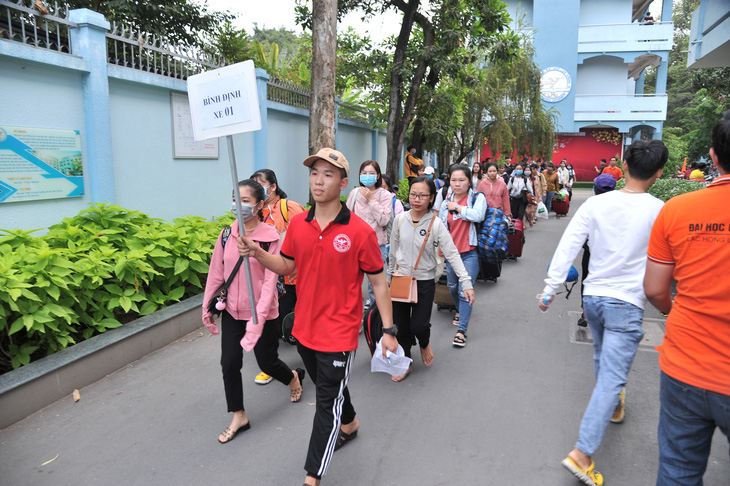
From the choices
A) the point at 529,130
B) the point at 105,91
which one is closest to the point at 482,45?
the point at 105,91

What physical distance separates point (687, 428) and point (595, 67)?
37271 millimetres

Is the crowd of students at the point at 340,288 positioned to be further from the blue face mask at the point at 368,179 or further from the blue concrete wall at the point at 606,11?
the blue concrete wall at the point at 606,11

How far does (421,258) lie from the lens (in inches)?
172

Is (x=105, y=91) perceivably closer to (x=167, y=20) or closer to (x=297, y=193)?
(x=297, y=193)

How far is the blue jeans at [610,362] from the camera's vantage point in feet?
9.36

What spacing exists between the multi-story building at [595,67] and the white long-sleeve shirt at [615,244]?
31.7m

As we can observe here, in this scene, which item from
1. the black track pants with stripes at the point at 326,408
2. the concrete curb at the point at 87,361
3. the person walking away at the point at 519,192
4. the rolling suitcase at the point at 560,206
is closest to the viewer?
the black track pants with stripes at the point at 326,408

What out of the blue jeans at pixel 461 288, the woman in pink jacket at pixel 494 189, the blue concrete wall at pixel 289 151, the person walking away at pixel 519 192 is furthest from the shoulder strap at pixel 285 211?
the person walking away at pixel 519 192

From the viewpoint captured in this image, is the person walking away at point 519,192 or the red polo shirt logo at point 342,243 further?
the person walking away at point 519,192

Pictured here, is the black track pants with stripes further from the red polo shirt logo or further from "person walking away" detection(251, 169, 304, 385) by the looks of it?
"person walking away" detection(251, 169, 304, 385)

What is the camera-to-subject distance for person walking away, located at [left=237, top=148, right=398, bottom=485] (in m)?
2.75

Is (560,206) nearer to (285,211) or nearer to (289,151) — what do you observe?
(289,151)

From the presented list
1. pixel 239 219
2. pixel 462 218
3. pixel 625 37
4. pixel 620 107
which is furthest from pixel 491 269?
pixel 625 37

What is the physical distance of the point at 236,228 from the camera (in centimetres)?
328
